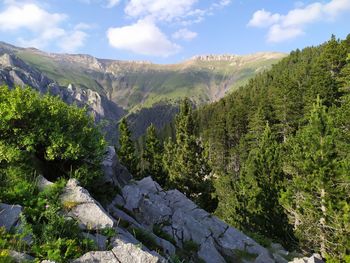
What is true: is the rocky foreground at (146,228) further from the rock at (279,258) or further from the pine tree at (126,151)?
the pine tree at (126,151)

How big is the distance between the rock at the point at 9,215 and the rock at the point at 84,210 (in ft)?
4.67

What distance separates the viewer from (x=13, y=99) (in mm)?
12812

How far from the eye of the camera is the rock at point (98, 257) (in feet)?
26.3

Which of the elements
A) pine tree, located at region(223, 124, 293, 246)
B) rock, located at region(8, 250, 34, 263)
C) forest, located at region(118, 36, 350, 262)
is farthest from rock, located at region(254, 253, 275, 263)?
pine tree, located at region(223, 124, 293, 246)

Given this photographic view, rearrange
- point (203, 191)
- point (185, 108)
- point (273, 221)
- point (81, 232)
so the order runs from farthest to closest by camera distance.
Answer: point (185, 108) → point (203, 191) → point (273, 221) → point (81, 232)

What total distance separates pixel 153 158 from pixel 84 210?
149 feet

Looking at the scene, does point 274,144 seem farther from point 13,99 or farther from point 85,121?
point 13,99

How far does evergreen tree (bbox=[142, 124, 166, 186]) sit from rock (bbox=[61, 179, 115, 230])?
137ft

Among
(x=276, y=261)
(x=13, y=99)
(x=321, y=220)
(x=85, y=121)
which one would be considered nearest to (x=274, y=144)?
(x=321, y=220)

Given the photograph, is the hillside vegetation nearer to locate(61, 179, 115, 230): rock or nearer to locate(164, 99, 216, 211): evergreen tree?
locate(164, 99, 216, 211): evergreen tree

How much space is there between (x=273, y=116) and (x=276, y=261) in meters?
60.6

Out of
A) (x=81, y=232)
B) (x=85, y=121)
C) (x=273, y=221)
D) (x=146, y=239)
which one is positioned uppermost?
(x=85, y=121)

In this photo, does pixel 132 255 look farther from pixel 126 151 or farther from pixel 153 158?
pixel 153 158

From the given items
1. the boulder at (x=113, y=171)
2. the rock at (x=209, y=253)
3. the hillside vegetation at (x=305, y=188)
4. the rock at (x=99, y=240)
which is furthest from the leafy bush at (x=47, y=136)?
the hillside vegetation at (x=305, y=188)
